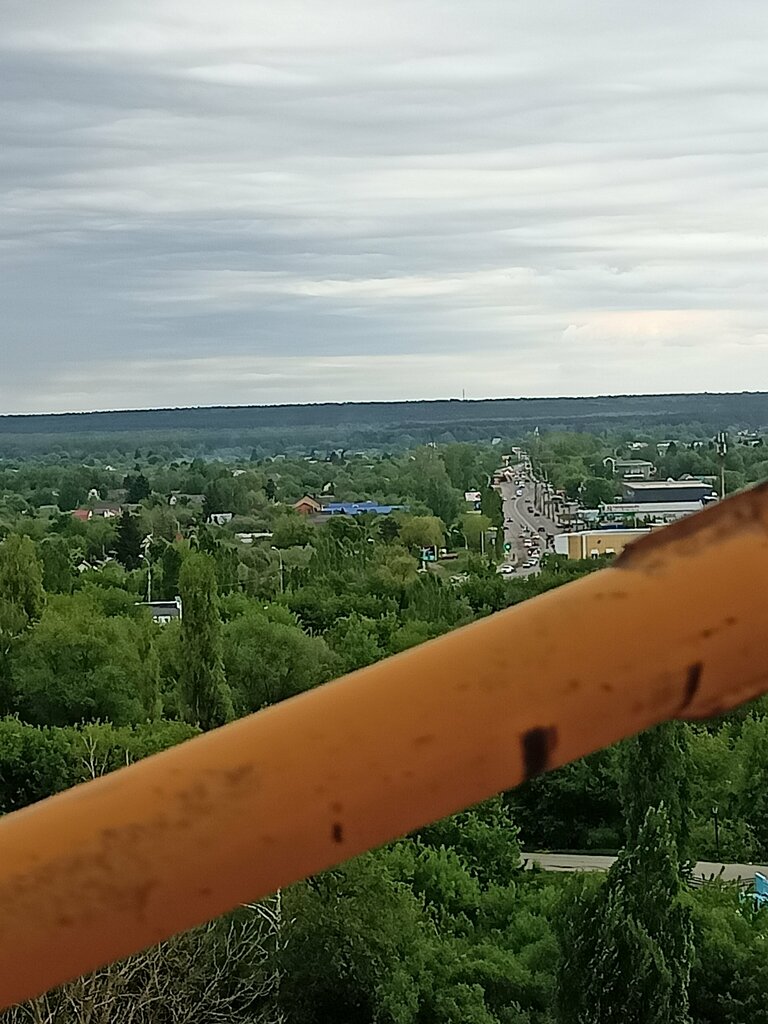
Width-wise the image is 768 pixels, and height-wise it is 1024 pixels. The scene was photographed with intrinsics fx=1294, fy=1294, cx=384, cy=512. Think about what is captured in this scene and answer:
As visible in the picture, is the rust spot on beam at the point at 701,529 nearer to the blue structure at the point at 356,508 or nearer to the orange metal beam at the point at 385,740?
the orange metal beam at the point at 385,740

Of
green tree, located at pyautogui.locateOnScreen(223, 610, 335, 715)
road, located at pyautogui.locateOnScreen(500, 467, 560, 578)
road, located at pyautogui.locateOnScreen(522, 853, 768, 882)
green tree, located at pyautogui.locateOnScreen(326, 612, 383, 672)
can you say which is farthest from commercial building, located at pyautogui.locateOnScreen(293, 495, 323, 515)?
road, located at pyautogui.locateOnScreen(522, 853, 768, 882)

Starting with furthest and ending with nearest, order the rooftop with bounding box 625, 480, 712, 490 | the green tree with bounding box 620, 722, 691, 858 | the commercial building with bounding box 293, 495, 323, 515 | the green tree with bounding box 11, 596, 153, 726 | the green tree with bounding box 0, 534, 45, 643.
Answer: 1. the commercial building with bounding box 293, 495, 323, 515
2. the rooftop with bounding box 625, 480, 712, 490
3. the green tree with bounding box 0, 534, 45, 643
4. the green tree with bounding box 11, 596, 153, 726
5. the green tree with bounding box 620, 722, 691, 858

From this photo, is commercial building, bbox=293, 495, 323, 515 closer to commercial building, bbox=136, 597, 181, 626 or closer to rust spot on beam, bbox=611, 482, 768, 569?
commercial building, bbox=136, 597, 181, 626

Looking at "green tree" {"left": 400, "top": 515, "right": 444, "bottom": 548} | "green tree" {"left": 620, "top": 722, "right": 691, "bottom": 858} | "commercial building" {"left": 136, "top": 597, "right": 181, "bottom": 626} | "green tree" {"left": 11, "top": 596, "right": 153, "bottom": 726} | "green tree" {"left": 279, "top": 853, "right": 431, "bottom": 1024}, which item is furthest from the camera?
"green tree" {"left": 400, "top": 515, "right": 444, "bottom": 548}

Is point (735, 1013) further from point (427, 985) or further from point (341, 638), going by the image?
point (341, 638)

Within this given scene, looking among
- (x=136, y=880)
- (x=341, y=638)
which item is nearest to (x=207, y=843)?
(x=136, y=880)
